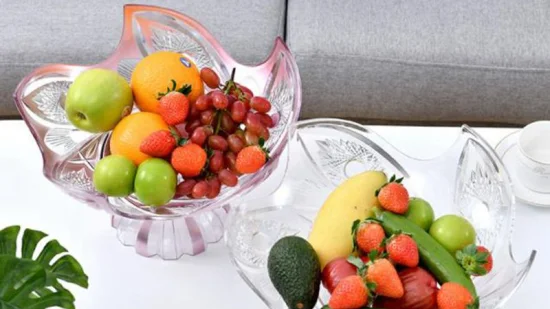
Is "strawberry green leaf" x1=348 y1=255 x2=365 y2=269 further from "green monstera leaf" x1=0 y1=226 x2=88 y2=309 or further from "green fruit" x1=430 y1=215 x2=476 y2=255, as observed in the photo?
"green monstera leaf" x1=0 y1=226 x2=88 y2=309

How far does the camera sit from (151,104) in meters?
1.00

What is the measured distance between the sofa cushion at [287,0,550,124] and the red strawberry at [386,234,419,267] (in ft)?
2.51

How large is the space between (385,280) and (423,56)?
845mm

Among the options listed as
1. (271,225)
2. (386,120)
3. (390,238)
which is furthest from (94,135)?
(386,120)

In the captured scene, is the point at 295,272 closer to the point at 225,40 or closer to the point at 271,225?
the point at 271,225

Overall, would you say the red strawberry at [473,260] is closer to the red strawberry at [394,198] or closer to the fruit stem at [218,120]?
the red strawberry at [394,198]

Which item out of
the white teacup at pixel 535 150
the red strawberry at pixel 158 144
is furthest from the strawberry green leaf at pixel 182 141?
the white teacup at pixel 535 150

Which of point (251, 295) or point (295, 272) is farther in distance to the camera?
point (251, 295)

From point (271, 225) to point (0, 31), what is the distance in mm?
876

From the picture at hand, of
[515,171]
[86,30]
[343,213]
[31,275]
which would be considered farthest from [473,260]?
[86,30]

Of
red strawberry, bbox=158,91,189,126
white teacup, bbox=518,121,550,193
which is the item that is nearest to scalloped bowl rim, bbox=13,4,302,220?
red strawberry, bbox=158,91,189,126

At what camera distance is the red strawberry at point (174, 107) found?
954 mm

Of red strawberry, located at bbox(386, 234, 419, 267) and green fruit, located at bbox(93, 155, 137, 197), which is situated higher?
green fruit, located at bbox(93, 155, 137, 197)

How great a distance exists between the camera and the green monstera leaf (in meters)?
0.75
